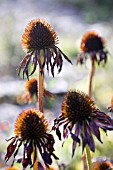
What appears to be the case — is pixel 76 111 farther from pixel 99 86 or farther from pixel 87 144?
pixel 99 86

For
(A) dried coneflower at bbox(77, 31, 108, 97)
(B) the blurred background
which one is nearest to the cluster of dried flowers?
(B) the blurred background

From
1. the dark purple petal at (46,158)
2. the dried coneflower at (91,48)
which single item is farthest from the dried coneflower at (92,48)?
the dark purple petal at (46,158)

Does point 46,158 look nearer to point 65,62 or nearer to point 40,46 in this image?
point 40,46

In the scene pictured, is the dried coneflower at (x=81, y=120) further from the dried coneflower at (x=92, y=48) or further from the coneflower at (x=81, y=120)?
the dried coneflower at (x=92, y=48)

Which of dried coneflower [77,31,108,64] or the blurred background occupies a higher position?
the blurred background

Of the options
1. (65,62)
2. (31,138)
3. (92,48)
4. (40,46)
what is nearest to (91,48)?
(92,48)

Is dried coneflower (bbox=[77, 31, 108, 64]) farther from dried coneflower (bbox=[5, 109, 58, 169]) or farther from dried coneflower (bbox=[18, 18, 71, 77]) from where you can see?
dried coneflower (bbox=[5, 109, 58, 169])

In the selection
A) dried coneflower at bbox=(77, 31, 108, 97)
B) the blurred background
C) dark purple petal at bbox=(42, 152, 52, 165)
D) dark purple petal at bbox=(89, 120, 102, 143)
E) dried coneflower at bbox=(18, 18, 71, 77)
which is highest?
the blurred background
